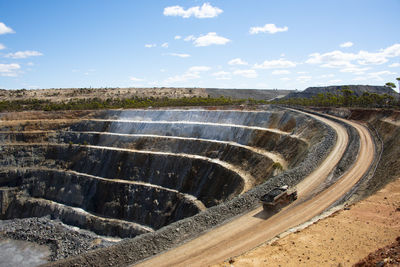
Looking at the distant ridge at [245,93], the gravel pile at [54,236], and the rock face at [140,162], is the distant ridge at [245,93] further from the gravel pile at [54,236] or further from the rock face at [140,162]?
the gravel pile at [54,236]

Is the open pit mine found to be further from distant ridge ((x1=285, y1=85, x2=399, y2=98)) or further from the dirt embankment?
distant ridge ((x1=285, y1=85, x2=399, y2=98))

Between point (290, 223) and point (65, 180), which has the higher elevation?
point (290, 223)

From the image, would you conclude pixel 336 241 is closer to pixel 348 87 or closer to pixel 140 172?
pixel 140 172

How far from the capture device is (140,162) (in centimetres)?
5478

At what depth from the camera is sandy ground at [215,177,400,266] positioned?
49.3ft

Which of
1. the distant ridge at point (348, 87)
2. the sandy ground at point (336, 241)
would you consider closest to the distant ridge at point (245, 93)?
the distant ridge at point (348, 87)

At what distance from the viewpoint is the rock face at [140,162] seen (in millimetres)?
42219

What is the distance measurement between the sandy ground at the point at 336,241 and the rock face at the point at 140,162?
1680 centimetres

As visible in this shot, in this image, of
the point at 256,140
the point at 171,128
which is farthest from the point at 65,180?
the point at 256,140

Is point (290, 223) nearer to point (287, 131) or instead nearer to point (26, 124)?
point (287, 131)

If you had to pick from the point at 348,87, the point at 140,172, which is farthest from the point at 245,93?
the point at 140,172

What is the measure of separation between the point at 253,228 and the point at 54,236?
33338mm

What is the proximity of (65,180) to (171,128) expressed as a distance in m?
23.9

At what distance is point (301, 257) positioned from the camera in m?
15.2
